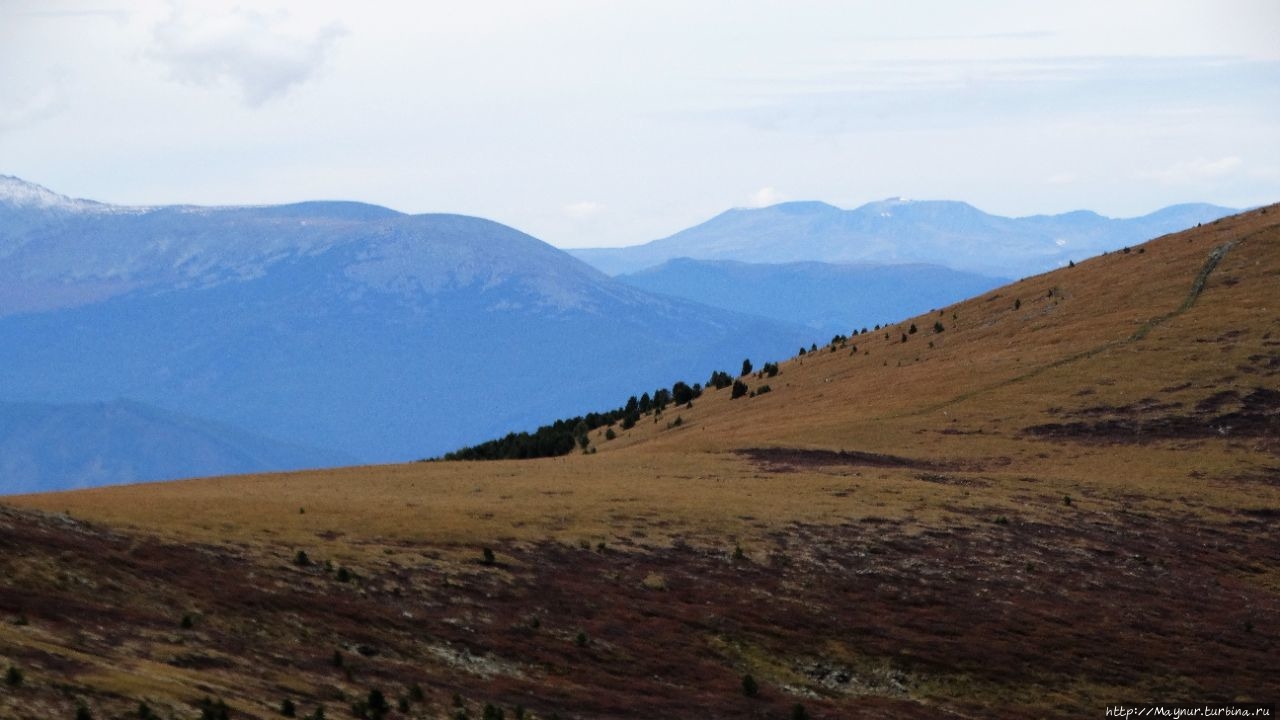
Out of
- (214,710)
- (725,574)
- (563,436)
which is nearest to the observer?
(214,710)

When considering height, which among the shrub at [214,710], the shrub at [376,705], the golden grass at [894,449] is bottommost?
the shrub at [376,705]

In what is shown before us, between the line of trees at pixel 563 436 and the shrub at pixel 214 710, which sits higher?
the line of trees at pixel 563 436

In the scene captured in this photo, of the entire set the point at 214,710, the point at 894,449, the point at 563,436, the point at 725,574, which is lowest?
the point at 214,710

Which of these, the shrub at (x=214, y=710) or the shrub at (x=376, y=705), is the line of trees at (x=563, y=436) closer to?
the shrub at (x=376, y=705)

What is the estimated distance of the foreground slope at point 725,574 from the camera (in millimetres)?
31766

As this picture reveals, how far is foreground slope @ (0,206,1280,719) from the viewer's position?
31.8m

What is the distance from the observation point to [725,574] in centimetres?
4341

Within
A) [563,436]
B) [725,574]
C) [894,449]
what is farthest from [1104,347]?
[725,574]

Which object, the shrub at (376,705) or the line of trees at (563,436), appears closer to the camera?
A: the shrub at (376,705)

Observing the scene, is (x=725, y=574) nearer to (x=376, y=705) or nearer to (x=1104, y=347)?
(x=376, y=705)

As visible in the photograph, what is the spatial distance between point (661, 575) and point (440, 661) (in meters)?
10.3

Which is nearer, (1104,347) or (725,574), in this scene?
(725,574)

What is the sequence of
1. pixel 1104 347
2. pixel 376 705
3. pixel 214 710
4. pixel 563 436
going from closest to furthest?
pixel 214 710 → pixel 376 705 → pixel 1104 347 → pixel 563 436

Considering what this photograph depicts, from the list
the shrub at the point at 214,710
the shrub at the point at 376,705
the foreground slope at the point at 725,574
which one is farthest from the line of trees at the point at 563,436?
the shrub at the point at 214,710
